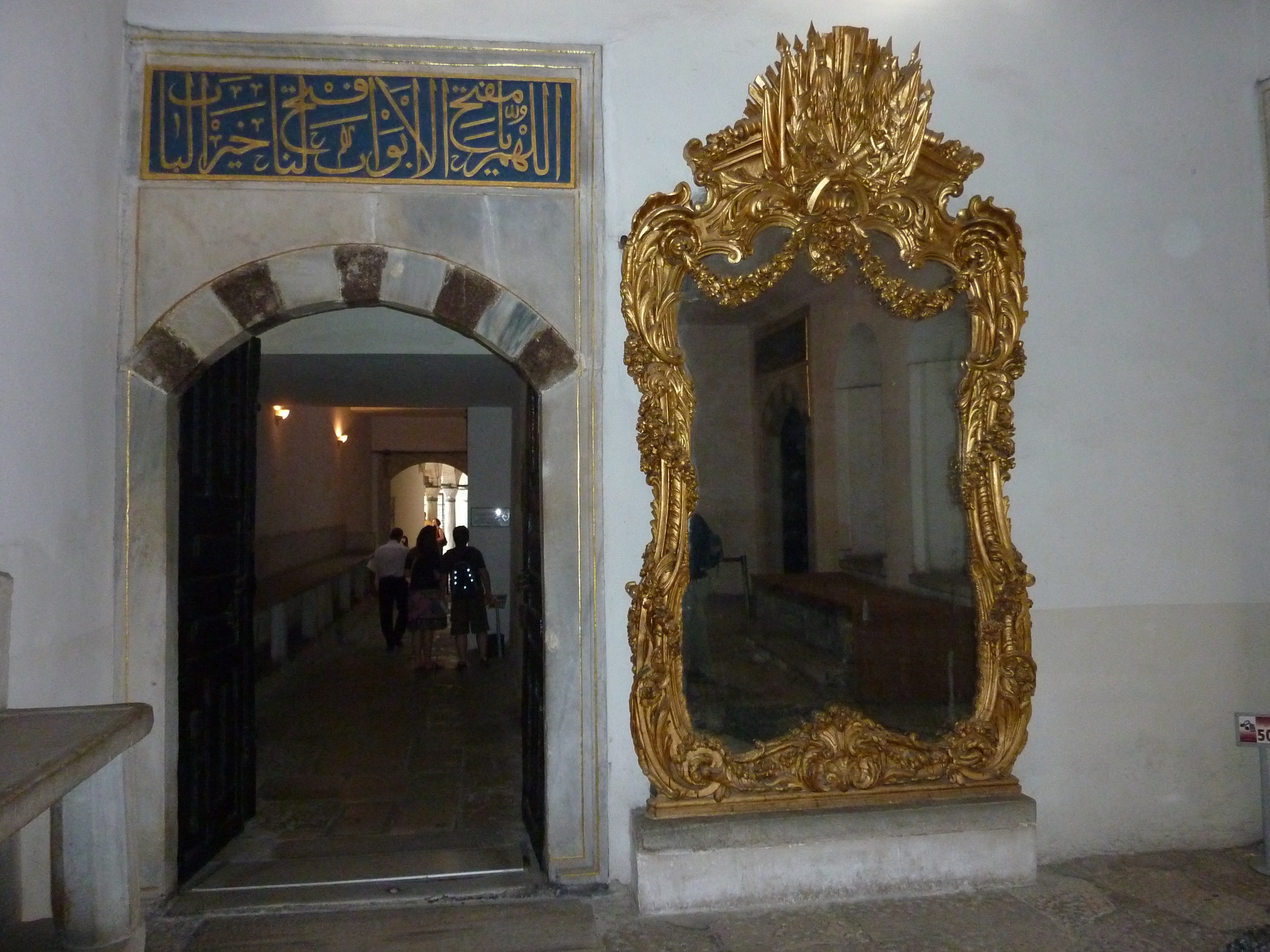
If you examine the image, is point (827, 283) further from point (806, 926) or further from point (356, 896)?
point (356, 896)

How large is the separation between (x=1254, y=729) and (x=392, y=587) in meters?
7.01

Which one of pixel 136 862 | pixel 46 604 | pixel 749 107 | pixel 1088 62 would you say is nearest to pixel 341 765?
pixel 46 604

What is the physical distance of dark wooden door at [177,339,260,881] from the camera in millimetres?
3359

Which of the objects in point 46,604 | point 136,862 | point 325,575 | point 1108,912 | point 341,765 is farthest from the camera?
point 325,575

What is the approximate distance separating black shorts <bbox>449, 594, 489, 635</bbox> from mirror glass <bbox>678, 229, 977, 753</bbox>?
4.49m

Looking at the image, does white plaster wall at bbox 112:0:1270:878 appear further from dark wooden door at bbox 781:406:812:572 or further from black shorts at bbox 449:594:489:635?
black shorts at bbox 449:594:489:635

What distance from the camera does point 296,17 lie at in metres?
3.22

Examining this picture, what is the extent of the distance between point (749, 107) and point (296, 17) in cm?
153

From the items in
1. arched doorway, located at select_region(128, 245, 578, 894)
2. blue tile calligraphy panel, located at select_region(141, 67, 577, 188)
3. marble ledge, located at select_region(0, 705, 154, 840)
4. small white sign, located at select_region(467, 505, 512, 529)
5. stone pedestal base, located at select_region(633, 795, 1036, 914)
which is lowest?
stone pedestal base, located at select_region(633, 795, 1036, 914)

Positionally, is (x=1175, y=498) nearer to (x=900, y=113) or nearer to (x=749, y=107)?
(x=900, y=113)

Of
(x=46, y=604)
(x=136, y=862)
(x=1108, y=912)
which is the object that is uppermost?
(x=46, y=604)

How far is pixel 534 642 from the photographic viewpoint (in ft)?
11.8

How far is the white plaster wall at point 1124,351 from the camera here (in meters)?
3.53

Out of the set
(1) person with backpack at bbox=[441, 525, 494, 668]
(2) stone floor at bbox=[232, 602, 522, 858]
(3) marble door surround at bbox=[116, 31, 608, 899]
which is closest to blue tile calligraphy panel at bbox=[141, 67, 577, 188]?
(3) marble door surround at bbox=[116, 31, 608, 899]
